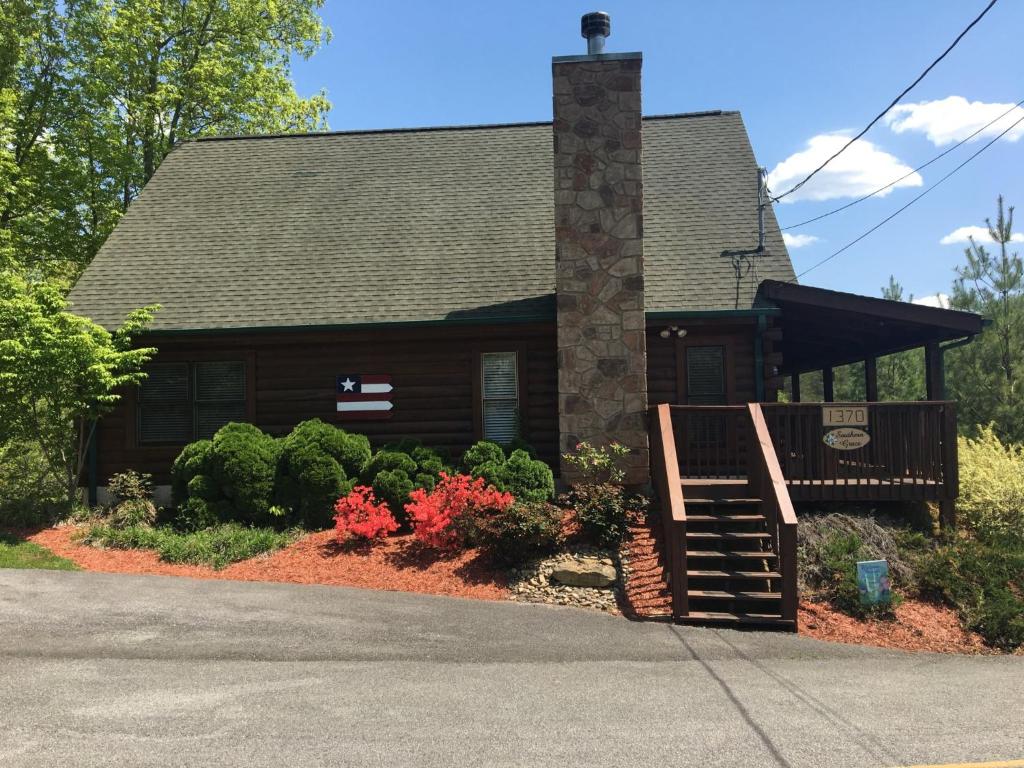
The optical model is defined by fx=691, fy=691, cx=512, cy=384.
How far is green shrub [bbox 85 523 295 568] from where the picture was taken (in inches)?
363

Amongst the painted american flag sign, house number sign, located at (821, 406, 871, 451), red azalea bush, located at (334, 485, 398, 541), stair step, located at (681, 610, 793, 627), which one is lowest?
stair step, located at (681, 610, 793, 627)

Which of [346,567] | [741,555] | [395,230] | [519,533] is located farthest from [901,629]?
[395,230]

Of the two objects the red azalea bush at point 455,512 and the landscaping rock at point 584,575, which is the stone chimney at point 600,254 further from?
the landscaping rock at point 584,575

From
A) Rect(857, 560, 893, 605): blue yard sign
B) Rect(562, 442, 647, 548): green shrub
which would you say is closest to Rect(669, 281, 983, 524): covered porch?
Rect(562, 442, 647, 548): green shrub

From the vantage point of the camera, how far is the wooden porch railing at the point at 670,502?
7055 millimetres

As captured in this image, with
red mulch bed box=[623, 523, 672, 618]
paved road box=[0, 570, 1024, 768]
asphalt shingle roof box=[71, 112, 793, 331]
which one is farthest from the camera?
asphalt shingle roof box=[71, 112, 793, 331]

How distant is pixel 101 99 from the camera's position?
22.7 m

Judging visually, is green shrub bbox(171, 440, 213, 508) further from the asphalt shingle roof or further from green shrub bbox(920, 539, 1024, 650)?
green shrub bbox(920, 539, 1024, 650)

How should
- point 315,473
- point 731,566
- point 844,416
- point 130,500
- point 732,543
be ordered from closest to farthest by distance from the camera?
point 731,566 < point 732,543 < point 844,416 < point 315,473 < point 130,500

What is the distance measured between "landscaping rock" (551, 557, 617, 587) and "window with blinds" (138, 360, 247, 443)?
282 inches

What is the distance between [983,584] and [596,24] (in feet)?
31.7

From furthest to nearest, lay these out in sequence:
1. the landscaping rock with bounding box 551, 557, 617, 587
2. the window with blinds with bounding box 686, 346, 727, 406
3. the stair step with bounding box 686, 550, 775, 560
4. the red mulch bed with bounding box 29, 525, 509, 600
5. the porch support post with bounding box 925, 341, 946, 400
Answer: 1. the window with blinds with bounding box 686, 346, 727, 406
2. the porch support post with bounding box 925, 341, 946, 400
3. the red mulch bed with bounding box 29, 525, 509, 600
4. the landscaping rock with bounding box 551, 557, 617, 587
5. the stair step with bounding box 686, 550, 775, 560

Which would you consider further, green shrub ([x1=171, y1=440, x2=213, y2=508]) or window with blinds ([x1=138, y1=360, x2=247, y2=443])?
window with blinds ([x1=138, y1=360, x2=247, y2=443])

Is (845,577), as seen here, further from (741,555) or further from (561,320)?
(561,320)
